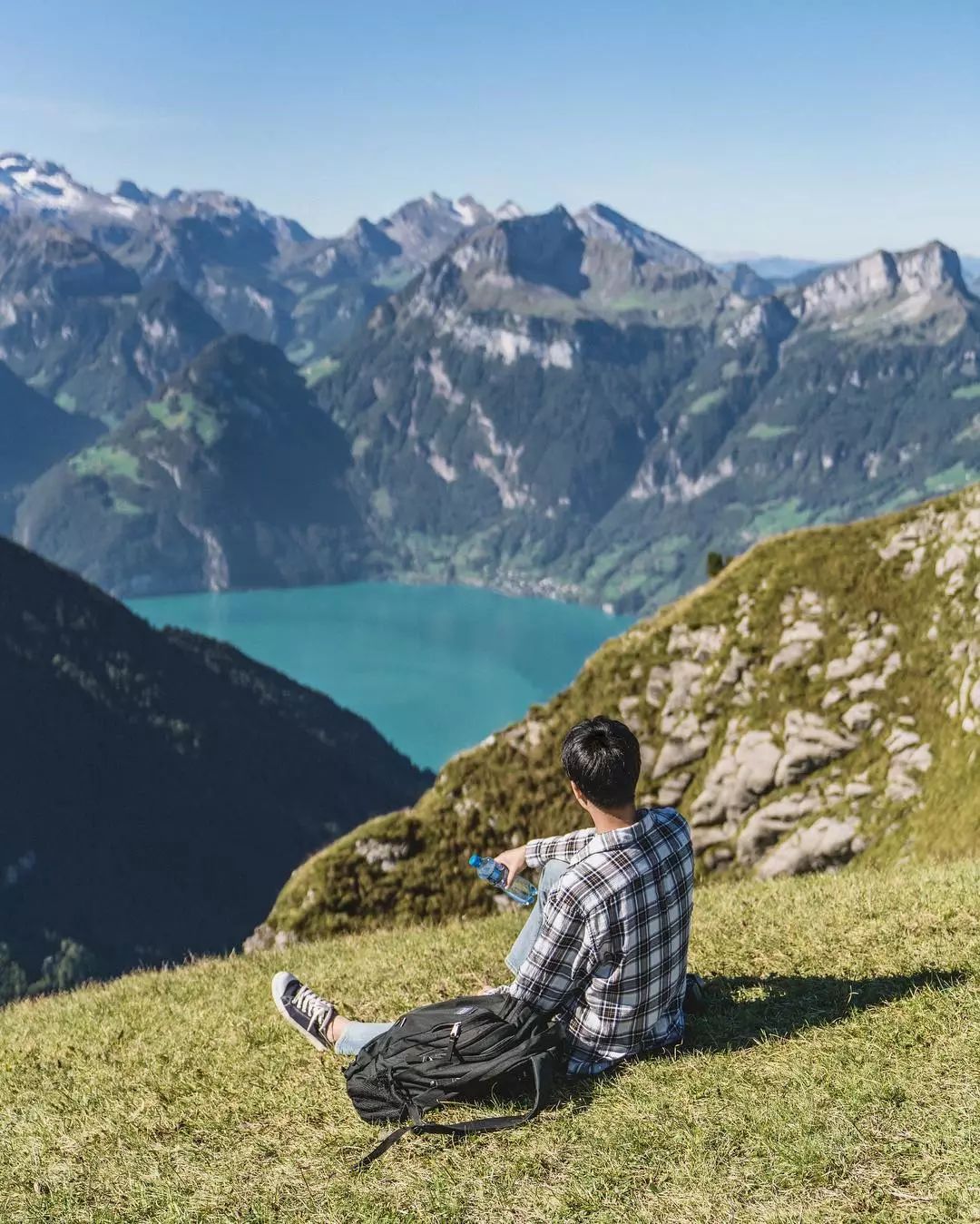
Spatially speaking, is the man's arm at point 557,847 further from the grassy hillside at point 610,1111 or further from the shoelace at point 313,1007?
the shoelace at point 313,1007

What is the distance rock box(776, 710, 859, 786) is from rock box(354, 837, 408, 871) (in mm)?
12221

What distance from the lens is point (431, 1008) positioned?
9.40 metres

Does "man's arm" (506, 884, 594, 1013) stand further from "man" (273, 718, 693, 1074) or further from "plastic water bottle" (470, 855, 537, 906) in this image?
"plastic water bottle" (470, 855, 537, 906)

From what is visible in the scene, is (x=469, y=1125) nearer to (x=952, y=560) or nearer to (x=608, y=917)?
(x=608, y=917)

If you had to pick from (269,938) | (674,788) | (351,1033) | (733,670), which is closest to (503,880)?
(351,1033)

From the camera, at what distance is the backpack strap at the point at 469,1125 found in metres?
8.35

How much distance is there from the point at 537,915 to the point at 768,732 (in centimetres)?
2351

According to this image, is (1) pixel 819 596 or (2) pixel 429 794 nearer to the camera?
(1) pixel 819 596

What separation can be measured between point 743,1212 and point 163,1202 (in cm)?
418

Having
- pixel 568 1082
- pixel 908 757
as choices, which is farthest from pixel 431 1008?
pixel 908 757

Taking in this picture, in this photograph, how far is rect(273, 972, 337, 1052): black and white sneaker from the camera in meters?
10.8

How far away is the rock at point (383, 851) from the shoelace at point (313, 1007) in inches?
962

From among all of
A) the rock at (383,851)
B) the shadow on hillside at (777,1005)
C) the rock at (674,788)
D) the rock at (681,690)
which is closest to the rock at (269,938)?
the rock at (383,851)

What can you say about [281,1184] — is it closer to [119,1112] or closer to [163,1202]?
[163,1202]
